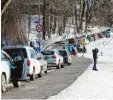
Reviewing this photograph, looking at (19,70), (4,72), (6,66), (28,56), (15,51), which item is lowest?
(19,70)

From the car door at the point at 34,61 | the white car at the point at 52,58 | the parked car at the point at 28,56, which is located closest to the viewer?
the parked car at the point at 28,56

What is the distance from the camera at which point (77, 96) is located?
45.8 feet

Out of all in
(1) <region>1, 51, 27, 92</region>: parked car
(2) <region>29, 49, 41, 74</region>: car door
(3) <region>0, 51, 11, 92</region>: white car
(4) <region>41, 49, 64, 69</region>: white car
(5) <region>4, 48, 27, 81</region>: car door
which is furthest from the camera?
(4) <region>41, 49, 64, 69</region>: white car

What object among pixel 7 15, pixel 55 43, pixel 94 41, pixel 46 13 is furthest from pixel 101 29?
pixel 7 15

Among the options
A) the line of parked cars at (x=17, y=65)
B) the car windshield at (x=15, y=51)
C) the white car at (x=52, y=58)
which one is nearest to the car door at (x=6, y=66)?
the line of parked cars at (x=17, y=65)

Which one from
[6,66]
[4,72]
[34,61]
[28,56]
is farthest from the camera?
[34,61]

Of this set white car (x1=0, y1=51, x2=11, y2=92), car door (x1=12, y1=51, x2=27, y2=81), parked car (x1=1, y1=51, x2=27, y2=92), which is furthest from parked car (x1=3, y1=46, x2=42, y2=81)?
white car (x1=0, y1=51, x2=11, y2=92)

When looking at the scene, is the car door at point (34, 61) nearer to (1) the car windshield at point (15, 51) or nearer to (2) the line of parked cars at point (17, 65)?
(2) the line of parked cars at point (17, 65)

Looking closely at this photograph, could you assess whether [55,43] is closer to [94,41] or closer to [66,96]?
[94,41]

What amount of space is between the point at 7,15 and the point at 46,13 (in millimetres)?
8529

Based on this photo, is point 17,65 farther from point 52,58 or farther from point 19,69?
point 52,58

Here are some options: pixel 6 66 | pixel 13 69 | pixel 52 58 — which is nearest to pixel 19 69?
pixel 13 69

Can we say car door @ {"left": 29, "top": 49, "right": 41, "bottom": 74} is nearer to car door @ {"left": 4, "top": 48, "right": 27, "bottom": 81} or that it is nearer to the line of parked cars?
the line of parked cars

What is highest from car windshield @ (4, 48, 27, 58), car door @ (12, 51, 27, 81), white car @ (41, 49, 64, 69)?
car windshield @ (4, 48, 27, 58)
